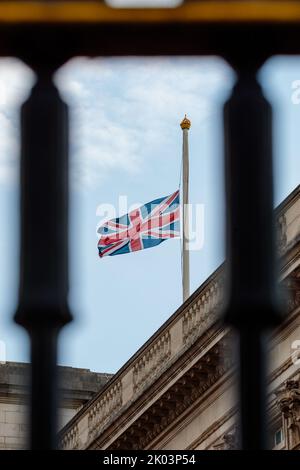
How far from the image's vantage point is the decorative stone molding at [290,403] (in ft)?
116

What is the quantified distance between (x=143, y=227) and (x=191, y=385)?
15.4ft

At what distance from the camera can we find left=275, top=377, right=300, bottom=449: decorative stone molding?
116ft

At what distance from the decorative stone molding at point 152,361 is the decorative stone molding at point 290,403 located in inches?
336

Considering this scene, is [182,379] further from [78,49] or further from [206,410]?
[78,49]

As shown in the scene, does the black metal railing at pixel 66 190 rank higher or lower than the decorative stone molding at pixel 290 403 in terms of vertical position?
lower

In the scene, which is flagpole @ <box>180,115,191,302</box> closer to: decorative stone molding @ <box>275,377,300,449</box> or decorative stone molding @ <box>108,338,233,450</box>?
decorative stone molding @ <box>108,338,233,450</box>

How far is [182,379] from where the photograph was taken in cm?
4256

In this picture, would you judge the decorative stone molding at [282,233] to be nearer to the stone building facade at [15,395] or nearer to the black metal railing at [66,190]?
the stone building facade at [15,395]

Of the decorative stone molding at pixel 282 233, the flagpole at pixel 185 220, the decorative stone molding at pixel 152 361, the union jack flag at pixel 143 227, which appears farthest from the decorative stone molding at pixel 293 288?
the flagpole at pixel 185 220

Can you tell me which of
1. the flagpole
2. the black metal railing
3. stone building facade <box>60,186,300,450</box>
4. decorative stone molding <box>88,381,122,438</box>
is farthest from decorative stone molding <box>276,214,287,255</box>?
the black metal railing

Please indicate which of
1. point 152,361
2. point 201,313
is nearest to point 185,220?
point 152,361

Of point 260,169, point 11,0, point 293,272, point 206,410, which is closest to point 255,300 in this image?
point 260,169

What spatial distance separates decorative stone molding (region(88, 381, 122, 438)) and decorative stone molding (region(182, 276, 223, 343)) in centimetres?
509

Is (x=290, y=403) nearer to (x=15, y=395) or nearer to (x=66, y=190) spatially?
(x=15, y=395)
